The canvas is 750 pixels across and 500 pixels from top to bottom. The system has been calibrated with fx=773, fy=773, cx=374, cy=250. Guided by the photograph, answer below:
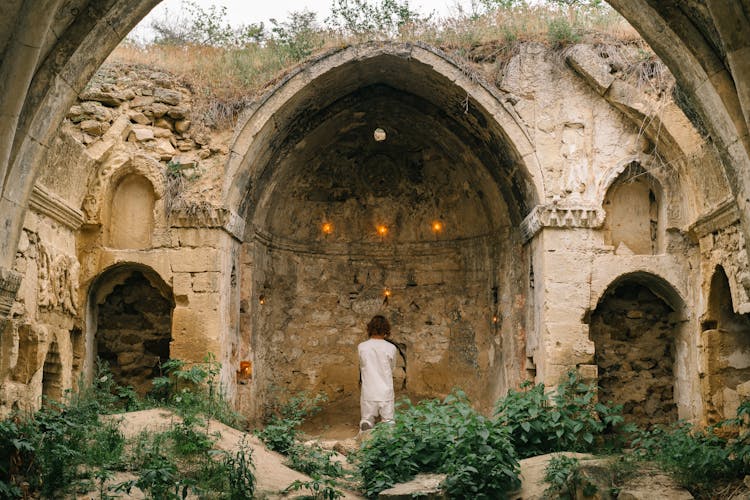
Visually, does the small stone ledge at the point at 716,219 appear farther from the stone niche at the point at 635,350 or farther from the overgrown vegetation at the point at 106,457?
the overgrown vegetation at the point at 106,457

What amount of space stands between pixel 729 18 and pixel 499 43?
17.5 feet

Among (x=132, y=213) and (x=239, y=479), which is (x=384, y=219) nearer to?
(x=132, y=213)

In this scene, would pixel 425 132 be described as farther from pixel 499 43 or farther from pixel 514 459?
pixel 514 459

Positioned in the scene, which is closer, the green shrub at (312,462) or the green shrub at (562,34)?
the green shrub at (312,462)

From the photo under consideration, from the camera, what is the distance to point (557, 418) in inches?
318

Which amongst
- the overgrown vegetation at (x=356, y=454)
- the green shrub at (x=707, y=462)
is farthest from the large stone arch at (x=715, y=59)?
the overgrown vegetation at (x=356, y=454)

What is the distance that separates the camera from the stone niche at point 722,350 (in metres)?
8.37

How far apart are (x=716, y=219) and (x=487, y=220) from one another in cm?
361

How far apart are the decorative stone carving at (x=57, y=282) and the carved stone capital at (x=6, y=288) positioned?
302 cm

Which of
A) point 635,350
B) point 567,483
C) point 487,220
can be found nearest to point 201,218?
point 487,220

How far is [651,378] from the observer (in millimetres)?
9617

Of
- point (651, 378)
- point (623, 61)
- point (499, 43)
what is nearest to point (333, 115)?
point (499, 43)

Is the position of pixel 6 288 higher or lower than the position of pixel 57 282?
lower

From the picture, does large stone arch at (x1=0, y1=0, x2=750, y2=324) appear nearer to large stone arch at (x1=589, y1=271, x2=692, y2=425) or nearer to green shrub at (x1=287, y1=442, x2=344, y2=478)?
green shrub at (x1=287, y1=442, x2=344, y2=478)
